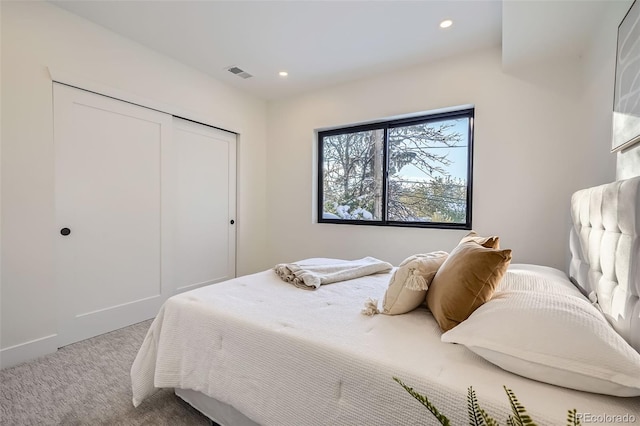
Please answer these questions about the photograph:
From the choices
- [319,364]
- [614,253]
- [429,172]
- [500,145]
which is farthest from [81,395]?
[500,145]

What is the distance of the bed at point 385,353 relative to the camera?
0.81m

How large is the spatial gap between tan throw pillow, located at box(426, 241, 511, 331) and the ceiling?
1.69 meters

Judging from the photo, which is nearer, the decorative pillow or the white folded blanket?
the decorative pillow

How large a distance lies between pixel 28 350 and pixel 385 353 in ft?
8.62

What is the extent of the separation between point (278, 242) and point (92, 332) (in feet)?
7.18

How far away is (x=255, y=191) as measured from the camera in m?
4.09

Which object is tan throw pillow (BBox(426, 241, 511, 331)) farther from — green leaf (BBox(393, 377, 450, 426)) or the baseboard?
the baseboard

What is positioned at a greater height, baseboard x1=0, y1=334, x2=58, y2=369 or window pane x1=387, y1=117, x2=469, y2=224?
window pane x1=387, y1=117, x2=469, y2=224

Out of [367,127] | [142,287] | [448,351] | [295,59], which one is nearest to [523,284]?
[448,351]

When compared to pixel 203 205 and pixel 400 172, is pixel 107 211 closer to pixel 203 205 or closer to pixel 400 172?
pixel 203 205

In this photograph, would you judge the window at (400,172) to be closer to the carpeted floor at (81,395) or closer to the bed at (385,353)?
the bed at (385,353)

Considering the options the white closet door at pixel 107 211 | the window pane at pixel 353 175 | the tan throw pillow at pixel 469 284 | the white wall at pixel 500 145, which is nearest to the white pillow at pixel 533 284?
the tan throw pillow at pixel 469 284

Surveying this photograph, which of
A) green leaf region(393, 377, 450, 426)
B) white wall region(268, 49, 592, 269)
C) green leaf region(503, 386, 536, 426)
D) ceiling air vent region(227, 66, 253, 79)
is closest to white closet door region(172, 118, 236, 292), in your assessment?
ceiling air vent region(227, 66, 253, 79)

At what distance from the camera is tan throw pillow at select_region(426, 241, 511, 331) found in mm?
1120
